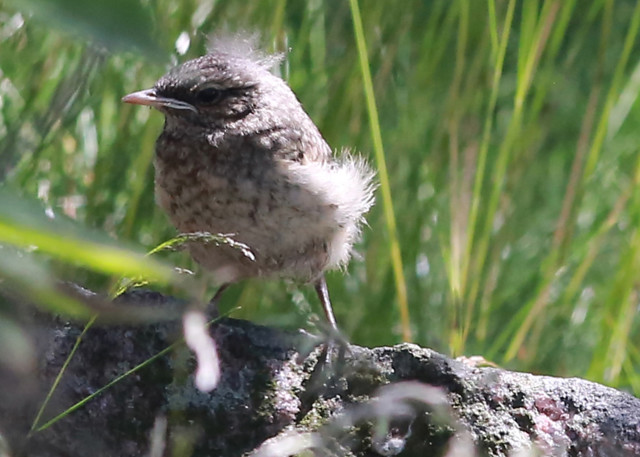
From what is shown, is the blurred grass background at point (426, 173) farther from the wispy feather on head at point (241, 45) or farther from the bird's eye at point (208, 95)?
the bird's eye at point (208, 95)

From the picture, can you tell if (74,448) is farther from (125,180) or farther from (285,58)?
(285,58)

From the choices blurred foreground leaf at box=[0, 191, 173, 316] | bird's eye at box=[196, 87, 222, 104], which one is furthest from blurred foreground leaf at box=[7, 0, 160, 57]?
bird's eye at box=[196, 87, 222, 104]

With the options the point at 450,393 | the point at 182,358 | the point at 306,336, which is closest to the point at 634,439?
the point at 450,393

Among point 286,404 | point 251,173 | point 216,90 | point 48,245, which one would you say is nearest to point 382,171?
point 251,173

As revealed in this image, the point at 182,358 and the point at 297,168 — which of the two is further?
the point at 297,168

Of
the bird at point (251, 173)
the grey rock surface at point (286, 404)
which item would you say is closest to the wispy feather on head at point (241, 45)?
the bird at point (251, 173)

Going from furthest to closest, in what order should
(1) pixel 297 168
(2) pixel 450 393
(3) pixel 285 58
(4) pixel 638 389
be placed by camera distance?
(3) pixel 285 58 < (4) pixel 638 389 < (1) pixel 297 168 < (2) pixel 450 393
